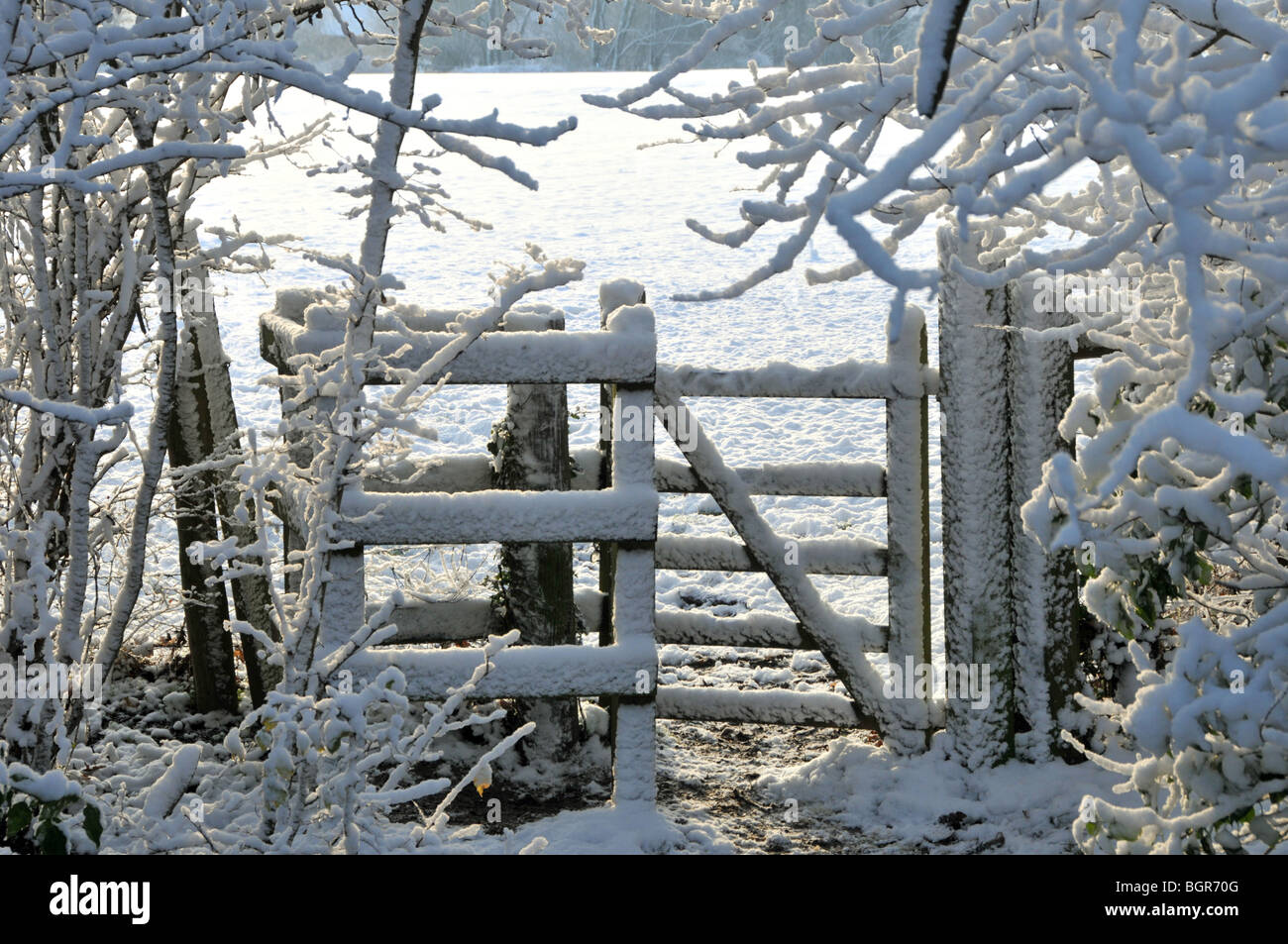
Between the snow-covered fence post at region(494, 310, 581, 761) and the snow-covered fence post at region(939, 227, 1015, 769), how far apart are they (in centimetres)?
129

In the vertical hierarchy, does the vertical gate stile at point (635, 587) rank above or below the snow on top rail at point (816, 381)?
below

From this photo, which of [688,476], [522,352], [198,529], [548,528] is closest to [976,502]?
[688,476]

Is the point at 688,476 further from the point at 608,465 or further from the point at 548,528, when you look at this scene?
the point at 548,528

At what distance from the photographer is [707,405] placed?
934 centimetres

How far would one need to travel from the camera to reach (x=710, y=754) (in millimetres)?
4645

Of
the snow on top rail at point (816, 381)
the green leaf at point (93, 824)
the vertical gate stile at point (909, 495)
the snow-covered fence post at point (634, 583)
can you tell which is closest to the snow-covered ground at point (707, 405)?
the snow-covered fence post at point (634, 583)

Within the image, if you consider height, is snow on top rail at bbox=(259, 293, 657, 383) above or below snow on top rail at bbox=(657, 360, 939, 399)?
above

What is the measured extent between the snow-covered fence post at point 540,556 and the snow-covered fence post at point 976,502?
50.8 inches

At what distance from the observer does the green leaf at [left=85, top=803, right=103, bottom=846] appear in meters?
2.31

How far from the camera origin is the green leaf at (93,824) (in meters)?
2.31

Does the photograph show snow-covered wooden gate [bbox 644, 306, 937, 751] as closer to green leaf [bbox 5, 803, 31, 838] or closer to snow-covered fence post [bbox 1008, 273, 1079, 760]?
snow-covered fence post [bbox 1008, 273, 1079, 760]

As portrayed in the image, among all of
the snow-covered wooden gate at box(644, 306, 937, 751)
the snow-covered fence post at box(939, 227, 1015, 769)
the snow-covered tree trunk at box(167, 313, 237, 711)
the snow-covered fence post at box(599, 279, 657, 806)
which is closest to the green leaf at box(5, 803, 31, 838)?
the snow-covered fence post at box(599, 279, 657, 806)

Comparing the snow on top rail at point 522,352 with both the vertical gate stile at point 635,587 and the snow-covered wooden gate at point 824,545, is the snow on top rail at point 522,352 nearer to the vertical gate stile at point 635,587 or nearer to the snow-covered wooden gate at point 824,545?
the vertical gate stile at point 635,587
